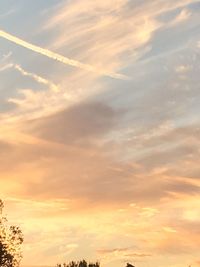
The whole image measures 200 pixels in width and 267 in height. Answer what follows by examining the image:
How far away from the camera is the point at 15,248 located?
307ft

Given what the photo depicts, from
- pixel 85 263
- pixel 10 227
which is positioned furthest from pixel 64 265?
pixel 10 227

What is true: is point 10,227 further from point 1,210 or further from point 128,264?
point 128,264

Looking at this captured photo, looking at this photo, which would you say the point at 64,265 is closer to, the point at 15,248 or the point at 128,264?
the point at 128,264

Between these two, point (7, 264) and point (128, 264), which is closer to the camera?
point (7, 264)

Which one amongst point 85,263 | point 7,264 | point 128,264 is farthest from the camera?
point 128,264

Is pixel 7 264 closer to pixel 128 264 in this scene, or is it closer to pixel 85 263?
pixel 85 263

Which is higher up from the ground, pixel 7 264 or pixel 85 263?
pixel 85 263

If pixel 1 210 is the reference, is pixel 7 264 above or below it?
below

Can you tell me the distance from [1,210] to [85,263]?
63787 millimetres

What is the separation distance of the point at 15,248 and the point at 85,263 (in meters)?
61.3

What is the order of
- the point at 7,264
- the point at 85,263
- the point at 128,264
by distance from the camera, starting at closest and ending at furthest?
the point at 7,264, the point at 85,263, the point at 128,264

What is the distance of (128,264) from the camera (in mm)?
162375

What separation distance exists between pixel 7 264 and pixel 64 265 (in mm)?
63875

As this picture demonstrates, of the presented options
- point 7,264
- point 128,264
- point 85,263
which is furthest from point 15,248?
point 128,264
